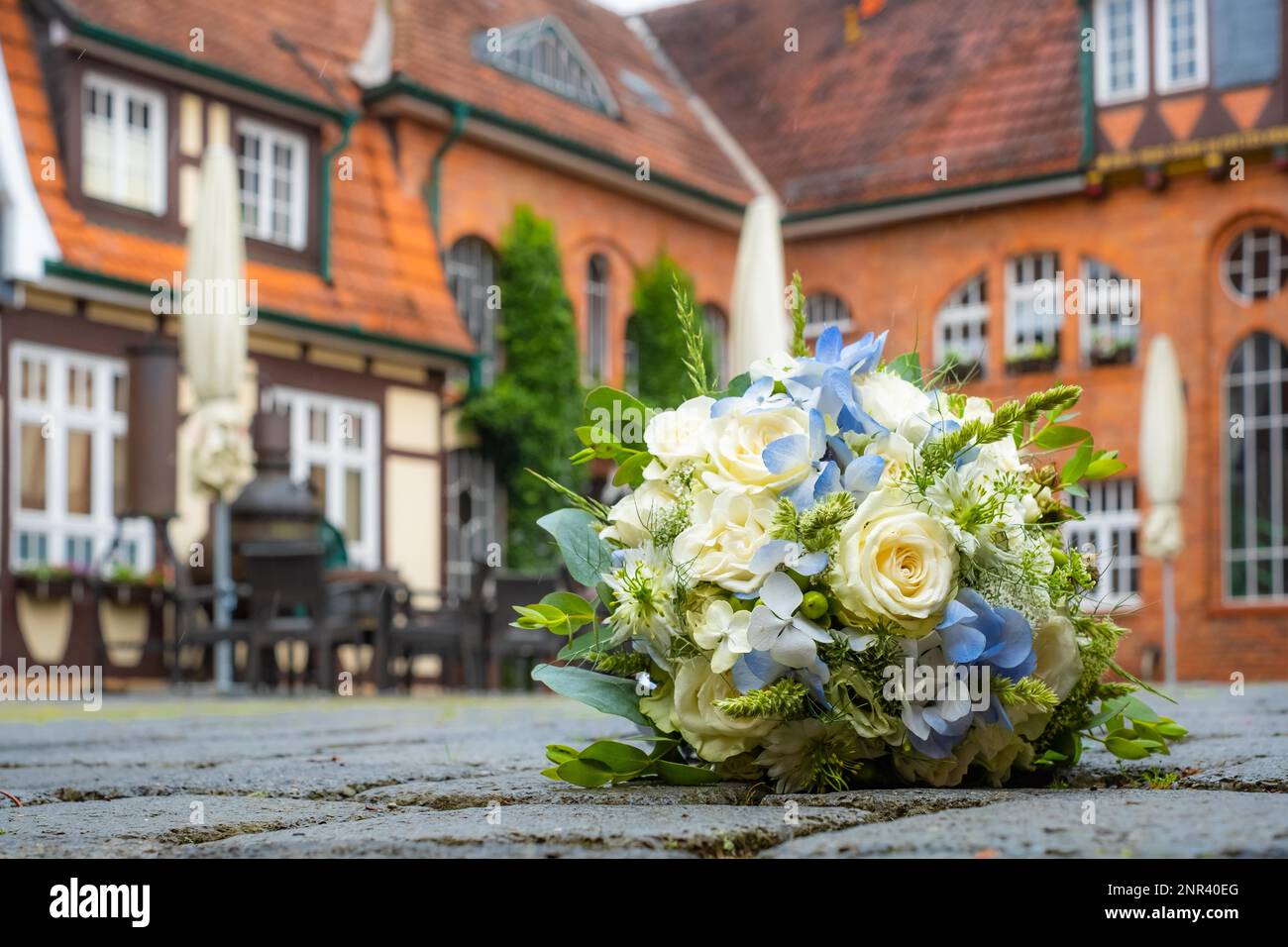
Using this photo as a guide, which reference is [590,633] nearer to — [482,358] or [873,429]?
[873,429]

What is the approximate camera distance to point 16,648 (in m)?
14.2

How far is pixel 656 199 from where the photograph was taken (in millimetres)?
23234

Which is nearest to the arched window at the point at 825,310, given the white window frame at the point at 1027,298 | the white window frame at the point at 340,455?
the white window frame at the point at 1027,298

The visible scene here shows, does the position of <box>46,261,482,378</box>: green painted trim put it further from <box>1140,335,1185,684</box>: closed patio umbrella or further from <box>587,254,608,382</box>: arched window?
<box>1140,335,1185,684</box>: closed patio umbrella

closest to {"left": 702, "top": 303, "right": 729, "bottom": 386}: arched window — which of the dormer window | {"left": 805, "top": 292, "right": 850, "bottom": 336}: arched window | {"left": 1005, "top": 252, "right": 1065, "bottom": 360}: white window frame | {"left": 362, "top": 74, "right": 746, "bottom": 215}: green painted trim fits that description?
{"left": 805, "top": 292, "right": 850, "bottom": 336}: arched window

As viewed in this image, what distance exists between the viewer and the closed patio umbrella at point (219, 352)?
38.0ft

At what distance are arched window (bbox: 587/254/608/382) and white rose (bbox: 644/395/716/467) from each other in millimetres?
19505

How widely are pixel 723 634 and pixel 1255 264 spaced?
69.0ft

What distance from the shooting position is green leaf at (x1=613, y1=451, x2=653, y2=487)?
308 cm

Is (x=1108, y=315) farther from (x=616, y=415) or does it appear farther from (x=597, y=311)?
(x=616, y=415)

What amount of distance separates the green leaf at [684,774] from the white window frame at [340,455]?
14.6 meters

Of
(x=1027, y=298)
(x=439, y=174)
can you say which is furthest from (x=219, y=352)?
(x=1027, y=298)

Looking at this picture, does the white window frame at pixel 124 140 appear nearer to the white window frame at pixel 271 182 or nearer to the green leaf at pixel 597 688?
the white window frame at pixel 271 182
